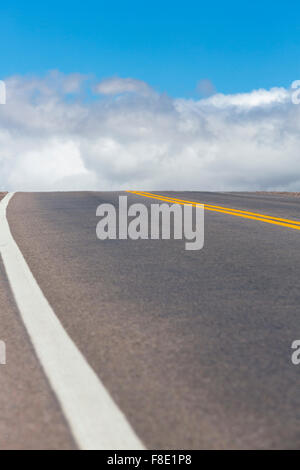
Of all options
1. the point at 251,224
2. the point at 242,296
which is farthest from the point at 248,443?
the point at 251,224

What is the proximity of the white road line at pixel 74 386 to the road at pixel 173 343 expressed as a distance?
5cm

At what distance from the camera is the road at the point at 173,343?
277cm

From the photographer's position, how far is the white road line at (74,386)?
2631 mm

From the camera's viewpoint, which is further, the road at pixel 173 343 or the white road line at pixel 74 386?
the road at pixel 173 343

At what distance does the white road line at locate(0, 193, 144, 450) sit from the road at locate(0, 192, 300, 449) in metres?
0.05

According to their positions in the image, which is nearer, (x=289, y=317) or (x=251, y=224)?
(x=289, y=317)

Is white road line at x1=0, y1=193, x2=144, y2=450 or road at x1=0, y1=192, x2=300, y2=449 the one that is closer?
white road line at x1=0, y1=193, x2=144, y2=450

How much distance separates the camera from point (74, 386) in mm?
3203

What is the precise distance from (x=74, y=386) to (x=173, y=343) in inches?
37.0

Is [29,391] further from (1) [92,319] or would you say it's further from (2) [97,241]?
(2) [97,241]

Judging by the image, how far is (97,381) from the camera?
3.26m

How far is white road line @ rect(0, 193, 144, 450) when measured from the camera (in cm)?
263
